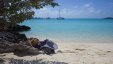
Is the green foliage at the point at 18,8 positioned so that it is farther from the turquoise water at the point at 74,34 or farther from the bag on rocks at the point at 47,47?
the turquoise water at the point at 74,34

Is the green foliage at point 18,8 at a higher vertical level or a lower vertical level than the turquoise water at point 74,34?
higher

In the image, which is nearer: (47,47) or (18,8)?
(18,8)

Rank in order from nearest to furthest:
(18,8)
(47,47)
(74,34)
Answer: (18,8) < (47,47) < (74,34)

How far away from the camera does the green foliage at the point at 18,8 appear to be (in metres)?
7.95

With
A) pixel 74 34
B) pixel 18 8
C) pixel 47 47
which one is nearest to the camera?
pixel 18 8

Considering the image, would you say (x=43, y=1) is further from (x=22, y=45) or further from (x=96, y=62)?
(x=96, y=62)

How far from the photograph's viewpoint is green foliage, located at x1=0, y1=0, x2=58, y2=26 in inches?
313

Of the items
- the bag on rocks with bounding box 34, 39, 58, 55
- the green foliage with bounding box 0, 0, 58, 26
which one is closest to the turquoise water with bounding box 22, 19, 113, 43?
the bag on rocks with bounding box 34, 39, 58, 55

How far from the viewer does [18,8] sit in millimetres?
8008

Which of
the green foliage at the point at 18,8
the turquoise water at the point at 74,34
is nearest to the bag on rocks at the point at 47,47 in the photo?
the green foliage at the point at 18,8

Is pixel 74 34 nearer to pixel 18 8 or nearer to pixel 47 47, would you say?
pixel 47 47

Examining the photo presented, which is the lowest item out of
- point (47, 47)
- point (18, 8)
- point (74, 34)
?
point (74, 34)

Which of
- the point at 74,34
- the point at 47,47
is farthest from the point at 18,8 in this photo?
the point at 74,34

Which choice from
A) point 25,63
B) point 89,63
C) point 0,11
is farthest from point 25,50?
point 89,63
